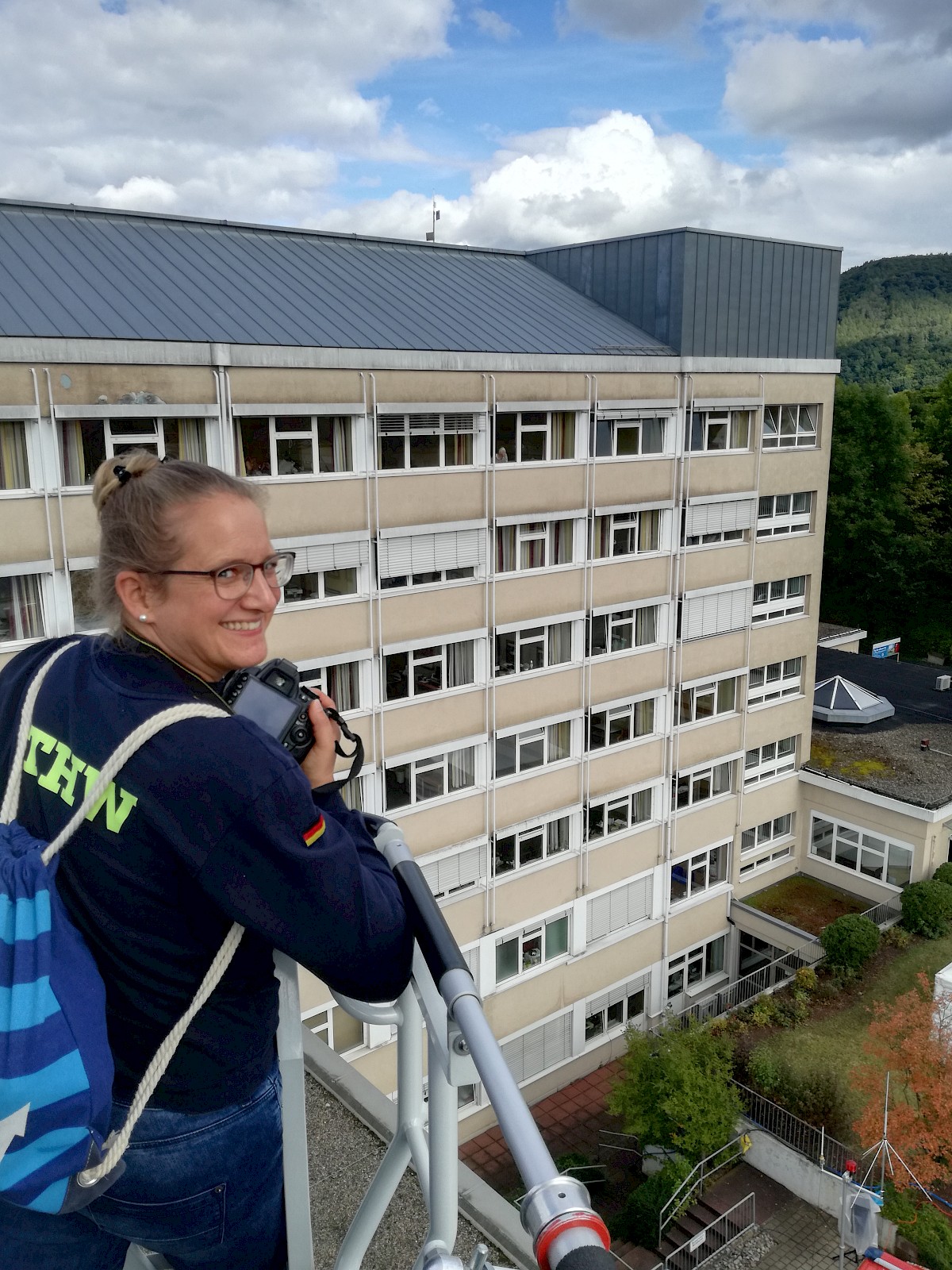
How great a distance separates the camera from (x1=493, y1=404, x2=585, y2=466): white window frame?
19797 mm

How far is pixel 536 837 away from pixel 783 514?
10806 mm

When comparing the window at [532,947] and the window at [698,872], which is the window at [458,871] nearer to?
the window at [532,947]

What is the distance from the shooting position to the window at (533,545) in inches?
800

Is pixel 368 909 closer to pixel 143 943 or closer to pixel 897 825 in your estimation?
pixel 143 943

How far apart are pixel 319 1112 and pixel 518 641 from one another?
1622 cm

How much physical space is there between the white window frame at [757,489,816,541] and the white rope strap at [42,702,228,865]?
79.5 feet

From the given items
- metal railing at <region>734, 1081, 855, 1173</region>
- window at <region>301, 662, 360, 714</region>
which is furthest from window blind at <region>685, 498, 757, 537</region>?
metal railing at <region>734, 1081, 855, 1173</region>

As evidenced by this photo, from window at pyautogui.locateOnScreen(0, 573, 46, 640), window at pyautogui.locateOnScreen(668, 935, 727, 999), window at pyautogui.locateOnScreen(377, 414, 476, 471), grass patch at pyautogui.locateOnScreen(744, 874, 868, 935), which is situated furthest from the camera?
grass patch at pyautogui.locateOnScreen(744, 874, 868, 935)

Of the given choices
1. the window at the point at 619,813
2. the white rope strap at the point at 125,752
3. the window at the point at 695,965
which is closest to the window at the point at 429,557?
the window at the point at 619,813

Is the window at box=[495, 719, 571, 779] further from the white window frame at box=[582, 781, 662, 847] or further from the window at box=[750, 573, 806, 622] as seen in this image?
the window at box=[750, 573, 806, 622]

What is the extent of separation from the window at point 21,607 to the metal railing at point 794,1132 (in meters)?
15.1

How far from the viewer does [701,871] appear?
2614 cm

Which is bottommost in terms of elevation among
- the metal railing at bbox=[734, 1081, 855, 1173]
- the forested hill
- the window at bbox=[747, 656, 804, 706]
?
the metal railing at bbox=[734, 1081, 855, 1173]

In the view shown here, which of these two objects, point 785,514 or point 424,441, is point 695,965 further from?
point 424,441
